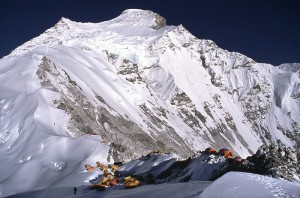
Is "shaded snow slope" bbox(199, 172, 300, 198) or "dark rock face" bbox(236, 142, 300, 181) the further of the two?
"dark rock face" bbox(236, 142, 300, 181)

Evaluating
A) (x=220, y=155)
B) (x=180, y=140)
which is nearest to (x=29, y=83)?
(x=220, y=155)

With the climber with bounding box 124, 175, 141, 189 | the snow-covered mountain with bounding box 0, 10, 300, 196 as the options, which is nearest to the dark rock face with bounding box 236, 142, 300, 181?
the climber with bounding box 124, 175, 141, 189

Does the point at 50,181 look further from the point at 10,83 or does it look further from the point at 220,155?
the point at 10,83

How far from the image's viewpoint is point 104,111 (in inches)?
3986

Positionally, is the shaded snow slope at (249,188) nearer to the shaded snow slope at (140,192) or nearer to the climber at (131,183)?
the shaded snow slope at (140,192)

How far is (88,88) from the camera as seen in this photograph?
116 m

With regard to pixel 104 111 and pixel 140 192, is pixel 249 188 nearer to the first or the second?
pixel 140 192

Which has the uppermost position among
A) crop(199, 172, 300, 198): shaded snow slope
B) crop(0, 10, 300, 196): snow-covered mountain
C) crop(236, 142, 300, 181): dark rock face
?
crop(199, 172, 300, 198): shaded snow slope

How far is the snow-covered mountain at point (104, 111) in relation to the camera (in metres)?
52.8

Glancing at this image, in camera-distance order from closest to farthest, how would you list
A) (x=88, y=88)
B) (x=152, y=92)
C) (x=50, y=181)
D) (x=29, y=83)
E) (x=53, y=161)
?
1. (x=50, y=181)
2. (x=53, y=161)
3. (x=29, y=83)
4. (x=88, y=88)
5. (x=152, y=92)

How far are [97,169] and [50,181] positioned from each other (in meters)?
5.57

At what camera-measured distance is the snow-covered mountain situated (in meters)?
52.8

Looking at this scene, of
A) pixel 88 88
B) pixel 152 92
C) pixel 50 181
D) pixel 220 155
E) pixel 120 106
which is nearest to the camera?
pixel 220 155

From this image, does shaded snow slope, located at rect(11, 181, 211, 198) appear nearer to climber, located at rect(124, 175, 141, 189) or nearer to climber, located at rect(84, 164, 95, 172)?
climber, located at rect(124, 175, 141, 189)
